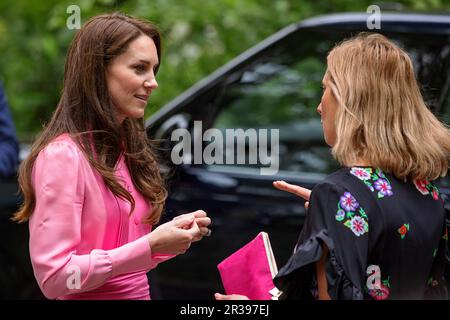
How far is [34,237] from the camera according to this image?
7.20 feet

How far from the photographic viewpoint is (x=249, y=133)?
165 inches

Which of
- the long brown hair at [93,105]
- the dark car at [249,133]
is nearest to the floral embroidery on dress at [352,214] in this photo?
the long brown hair at [93,105]

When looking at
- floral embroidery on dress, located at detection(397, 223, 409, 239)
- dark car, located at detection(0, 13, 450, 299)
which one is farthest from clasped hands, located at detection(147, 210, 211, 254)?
A: dark car, located at detection(0, 13, 450, 299)

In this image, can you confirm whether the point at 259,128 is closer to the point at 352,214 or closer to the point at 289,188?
the point at 289,188

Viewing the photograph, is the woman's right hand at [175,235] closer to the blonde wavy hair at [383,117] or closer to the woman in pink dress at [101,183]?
the woman in pink dress at [101,183]

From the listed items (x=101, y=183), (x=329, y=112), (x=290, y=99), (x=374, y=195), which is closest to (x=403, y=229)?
(x=374, y=195)

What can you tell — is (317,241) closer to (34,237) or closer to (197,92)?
(34,237)

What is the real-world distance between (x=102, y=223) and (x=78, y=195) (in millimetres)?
112

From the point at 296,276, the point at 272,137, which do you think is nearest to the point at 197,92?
the point at 272,137

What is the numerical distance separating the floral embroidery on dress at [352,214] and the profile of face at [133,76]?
27.9 inches

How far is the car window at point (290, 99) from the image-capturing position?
395 centimetres

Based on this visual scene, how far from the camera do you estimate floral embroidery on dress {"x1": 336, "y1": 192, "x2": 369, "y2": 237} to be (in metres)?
1.94

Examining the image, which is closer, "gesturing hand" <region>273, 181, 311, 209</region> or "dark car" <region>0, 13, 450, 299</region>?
"gesturing hand" <region>273, 181, 311, 209</region>

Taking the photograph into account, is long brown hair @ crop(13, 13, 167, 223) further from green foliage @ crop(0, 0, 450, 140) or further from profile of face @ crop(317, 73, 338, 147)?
green foliage @ crop(0, 0, 450, 140)
